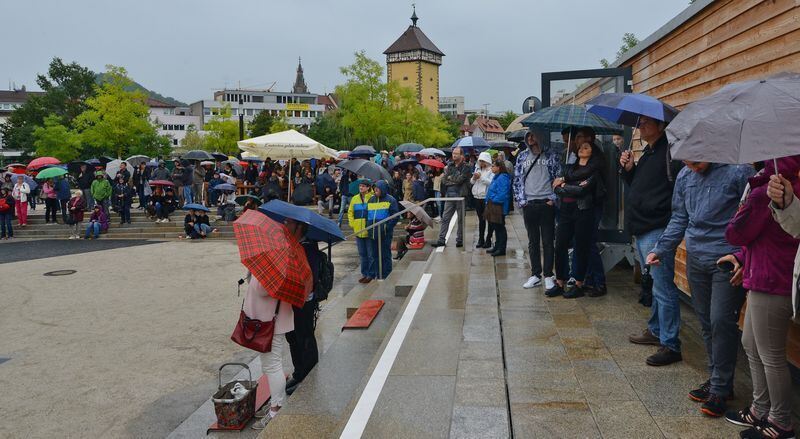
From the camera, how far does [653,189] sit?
5.06m

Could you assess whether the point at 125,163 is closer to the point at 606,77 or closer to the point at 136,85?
the point at 606,77

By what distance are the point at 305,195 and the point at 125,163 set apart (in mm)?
8293

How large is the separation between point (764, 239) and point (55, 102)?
93.8 metres

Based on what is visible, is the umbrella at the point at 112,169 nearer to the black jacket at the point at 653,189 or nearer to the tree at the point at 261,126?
the black jacket at the point at 653,189

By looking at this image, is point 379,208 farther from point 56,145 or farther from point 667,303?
point 56,145

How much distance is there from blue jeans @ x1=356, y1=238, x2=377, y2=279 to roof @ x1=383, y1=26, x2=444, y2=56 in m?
89.6

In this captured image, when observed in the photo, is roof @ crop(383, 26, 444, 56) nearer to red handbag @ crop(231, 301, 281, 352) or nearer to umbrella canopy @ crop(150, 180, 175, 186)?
umbrella canopy @ crop(150, 180, 175, 186)

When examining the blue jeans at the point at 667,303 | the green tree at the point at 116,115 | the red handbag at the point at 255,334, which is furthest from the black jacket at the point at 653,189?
the green tree at the point at 116,115

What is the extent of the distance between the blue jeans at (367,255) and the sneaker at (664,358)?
6492mm

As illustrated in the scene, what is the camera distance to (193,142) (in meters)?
78.9

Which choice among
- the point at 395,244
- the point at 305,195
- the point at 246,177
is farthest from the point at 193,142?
the point at 395,244

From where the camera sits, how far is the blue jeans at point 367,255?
1070cm

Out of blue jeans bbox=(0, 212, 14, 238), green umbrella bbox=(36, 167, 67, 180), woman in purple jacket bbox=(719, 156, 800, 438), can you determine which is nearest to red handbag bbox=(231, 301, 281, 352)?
woman in purple jacket bbox=(719, 156, 800, 438)

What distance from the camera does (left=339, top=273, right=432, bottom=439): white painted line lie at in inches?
150
